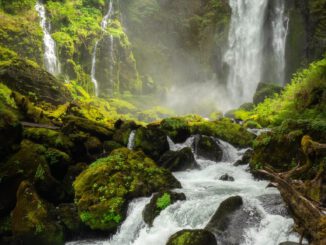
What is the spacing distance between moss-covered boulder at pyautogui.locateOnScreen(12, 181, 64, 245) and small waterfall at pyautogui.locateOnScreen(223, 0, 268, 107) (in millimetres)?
32828

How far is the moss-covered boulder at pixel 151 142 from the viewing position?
1540cm

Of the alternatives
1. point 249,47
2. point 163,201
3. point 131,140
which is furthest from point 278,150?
point 249,47

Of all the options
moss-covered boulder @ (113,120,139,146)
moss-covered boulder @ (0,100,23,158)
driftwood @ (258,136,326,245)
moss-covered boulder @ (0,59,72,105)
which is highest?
moss-covered boulder @ (0,59,72,105)

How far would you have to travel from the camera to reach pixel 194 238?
667 centimetres

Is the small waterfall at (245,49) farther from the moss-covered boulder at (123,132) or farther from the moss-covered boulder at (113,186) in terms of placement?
the moss-covered boulder at (113,186)

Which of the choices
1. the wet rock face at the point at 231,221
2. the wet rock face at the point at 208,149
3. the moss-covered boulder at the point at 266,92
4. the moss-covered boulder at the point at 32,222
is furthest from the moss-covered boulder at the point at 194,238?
the moss-covered boulder at the point at 266,92

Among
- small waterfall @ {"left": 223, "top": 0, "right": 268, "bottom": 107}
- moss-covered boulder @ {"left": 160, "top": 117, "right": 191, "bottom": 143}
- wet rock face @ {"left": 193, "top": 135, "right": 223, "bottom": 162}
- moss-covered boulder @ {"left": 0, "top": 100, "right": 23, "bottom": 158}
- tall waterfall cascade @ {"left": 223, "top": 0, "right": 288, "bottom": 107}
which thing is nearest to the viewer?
Result: moss-covered boulder @ {"left": 0, "top": 100, "right": 23, "bottom": 158}

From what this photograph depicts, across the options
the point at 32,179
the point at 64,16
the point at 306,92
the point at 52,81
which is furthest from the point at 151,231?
the point at 64,16

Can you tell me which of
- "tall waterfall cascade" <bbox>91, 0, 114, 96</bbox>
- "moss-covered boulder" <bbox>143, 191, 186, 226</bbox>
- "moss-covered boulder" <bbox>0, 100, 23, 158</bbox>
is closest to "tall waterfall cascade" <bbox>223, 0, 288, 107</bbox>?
"tall waterfall cascade" <bbox>91, 0, 114, 96</bbox>

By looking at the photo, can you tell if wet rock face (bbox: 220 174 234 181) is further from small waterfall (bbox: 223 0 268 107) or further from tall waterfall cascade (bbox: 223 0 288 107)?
small waterfall (bbox: 223 0 268 107)

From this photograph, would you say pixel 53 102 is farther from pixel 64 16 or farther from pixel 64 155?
pixel 64 16

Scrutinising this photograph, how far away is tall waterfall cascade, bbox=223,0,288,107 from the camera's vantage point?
34375mm

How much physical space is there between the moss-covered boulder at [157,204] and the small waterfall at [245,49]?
31066 mm

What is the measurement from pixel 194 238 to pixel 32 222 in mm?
4491
